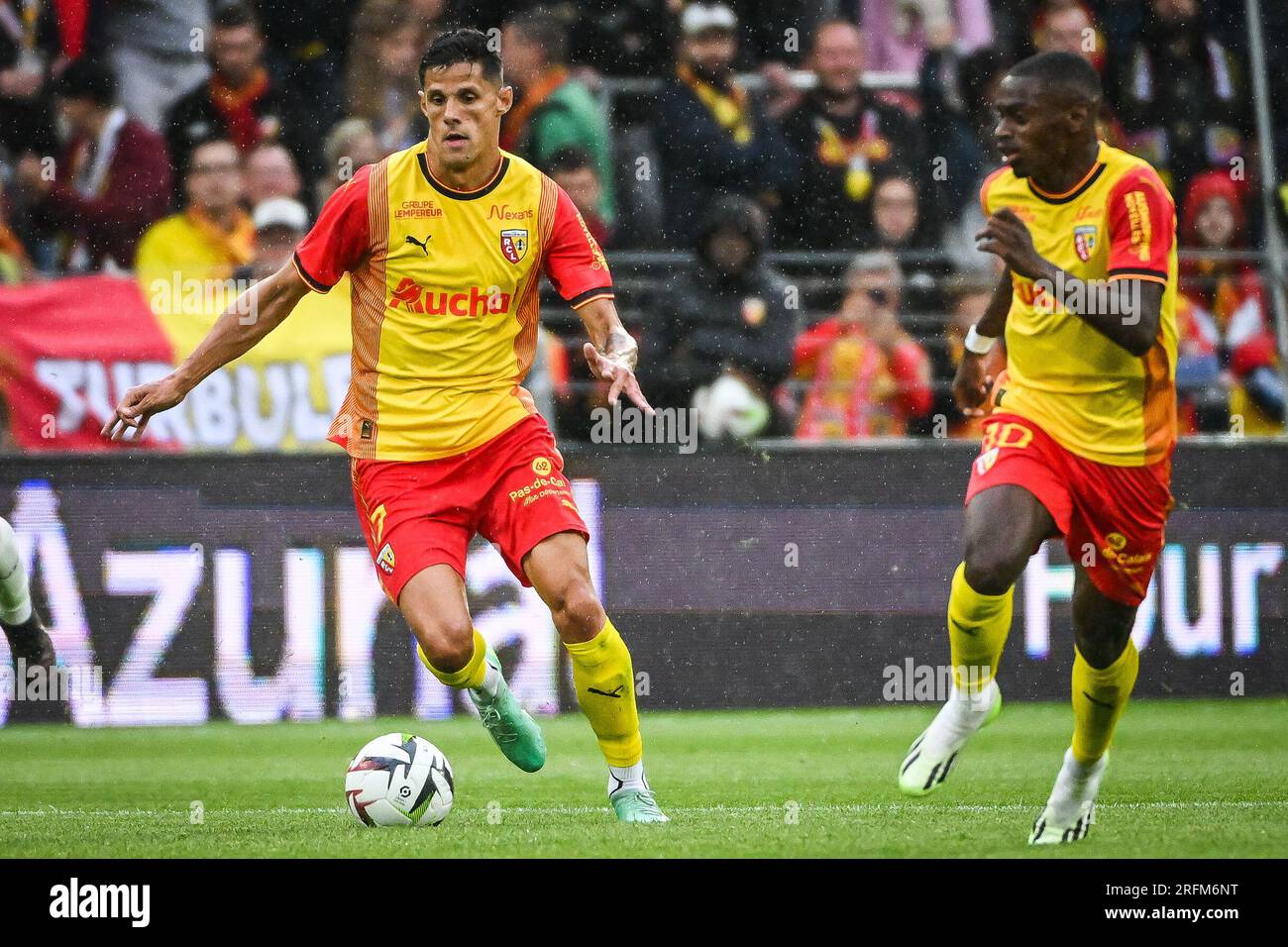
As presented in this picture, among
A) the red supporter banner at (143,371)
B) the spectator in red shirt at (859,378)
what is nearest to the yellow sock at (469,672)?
the red supporter banner at (143,371)

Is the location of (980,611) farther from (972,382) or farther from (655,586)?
(655,586)

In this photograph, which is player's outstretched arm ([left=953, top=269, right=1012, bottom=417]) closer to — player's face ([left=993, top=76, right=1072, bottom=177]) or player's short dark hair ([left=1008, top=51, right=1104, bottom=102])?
player's face ([left=993, top=76, right=1072, bottom=177])

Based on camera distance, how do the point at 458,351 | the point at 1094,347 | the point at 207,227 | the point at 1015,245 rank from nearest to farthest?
the point at 1015,245, the point at 1094,347, the point at 458,351, the point at 207,227

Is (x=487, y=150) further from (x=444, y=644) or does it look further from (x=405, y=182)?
(x=444, y=644)

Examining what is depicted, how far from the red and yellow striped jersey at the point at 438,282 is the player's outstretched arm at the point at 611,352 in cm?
6

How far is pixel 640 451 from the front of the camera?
32.4 feet

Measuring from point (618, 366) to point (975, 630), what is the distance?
1404 mm

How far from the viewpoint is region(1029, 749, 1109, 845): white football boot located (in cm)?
569

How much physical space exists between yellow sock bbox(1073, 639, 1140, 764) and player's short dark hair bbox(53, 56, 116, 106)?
7.72 m

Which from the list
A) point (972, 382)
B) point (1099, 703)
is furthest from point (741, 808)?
point (972, 382)

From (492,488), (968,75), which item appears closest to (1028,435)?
(492,488)

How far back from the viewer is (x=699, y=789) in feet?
23.6

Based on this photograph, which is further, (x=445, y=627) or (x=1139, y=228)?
(x=445, y=627)

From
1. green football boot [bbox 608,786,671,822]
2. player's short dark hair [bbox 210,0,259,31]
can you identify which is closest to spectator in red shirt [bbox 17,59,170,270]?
player's short dark hair [bbox 210,0,259,31]
